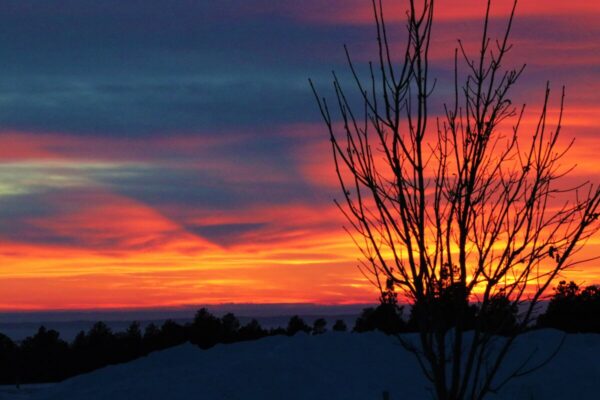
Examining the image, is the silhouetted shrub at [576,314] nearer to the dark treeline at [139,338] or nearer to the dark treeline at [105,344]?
Answer: the dark treeline at [139,338]

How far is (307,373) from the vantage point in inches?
799

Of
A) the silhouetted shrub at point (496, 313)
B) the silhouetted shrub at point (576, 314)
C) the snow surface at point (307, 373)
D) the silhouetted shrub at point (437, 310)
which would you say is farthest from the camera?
the silhouetted shrub at point (576, 314)

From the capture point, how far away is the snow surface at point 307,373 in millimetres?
19594

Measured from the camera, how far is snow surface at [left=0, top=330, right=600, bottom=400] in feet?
64.3

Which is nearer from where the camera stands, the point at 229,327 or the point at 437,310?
the point at 437,310

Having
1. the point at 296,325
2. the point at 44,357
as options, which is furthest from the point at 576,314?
the point at 44,357

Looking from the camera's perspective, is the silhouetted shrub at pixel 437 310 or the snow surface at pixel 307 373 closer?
the silhouetted shrub at pixel 437 310

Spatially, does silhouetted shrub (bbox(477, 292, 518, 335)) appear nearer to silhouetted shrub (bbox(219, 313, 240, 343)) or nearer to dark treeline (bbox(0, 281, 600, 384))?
dark treeline (bbox(0, 281, 600, 384))

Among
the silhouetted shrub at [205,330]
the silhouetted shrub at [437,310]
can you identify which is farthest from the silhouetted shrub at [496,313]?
the silhouetted shrub at [205,330]

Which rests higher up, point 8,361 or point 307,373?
point 8,361

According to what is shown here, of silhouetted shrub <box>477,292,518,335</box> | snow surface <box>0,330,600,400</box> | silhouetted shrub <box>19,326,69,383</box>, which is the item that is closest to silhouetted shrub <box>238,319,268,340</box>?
silhouetted shrub <box>19,326,69,383</box>

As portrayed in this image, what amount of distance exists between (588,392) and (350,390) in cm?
541

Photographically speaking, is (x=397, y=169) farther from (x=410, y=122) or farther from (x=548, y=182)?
(x=548, y=182)

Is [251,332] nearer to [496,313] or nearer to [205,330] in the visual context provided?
[205,330]
